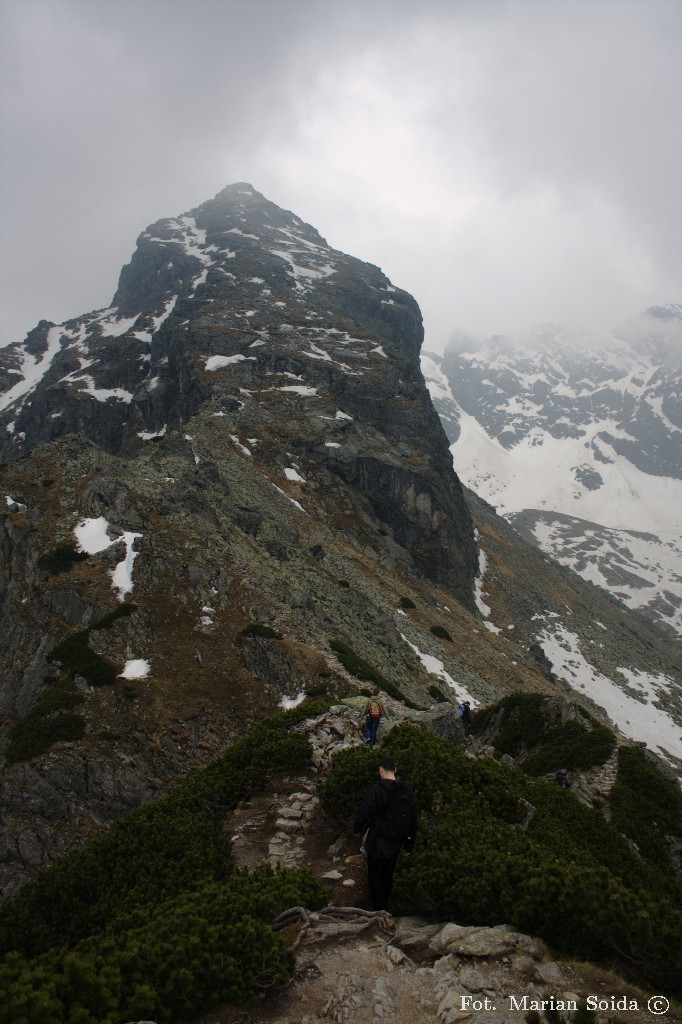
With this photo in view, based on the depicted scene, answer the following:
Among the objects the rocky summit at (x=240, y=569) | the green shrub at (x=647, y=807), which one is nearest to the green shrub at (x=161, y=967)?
the green shrub at (x=647, y=807)

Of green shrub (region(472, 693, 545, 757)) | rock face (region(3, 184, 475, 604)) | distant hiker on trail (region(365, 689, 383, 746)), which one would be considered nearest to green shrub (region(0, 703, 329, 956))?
distant hiker on trail (region(365, 689, 383, 746))

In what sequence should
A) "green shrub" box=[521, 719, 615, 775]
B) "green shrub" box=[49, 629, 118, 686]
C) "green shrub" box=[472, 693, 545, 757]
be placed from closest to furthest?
"green shrub" box=[521, 719, 615, 775] → "green shrub" box=[472, 693, 545, 757] → "green shrub" box=[49, 629, 118, 686]

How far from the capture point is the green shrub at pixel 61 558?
30422 millimetres

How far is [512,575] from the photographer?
86812mm

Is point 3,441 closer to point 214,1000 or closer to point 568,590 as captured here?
point 568,590

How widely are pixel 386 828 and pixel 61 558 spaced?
28.2m

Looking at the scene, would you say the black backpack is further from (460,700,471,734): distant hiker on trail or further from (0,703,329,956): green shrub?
(460,700,471,734): distant hiker on trail

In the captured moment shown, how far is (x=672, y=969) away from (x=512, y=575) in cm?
8447

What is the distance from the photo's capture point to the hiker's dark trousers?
26.8 feet

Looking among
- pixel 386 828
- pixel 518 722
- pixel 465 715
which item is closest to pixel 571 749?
pixel 518 722

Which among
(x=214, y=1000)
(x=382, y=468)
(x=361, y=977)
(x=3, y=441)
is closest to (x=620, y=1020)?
(x=361, y=977)

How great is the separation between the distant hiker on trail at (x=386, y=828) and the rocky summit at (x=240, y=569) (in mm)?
15298

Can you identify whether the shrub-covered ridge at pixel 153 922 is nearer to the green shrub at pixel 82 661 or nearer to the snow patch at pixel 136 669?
the green shrub at pixel 82 661

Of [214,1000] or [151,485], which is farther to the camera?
[151,485]
